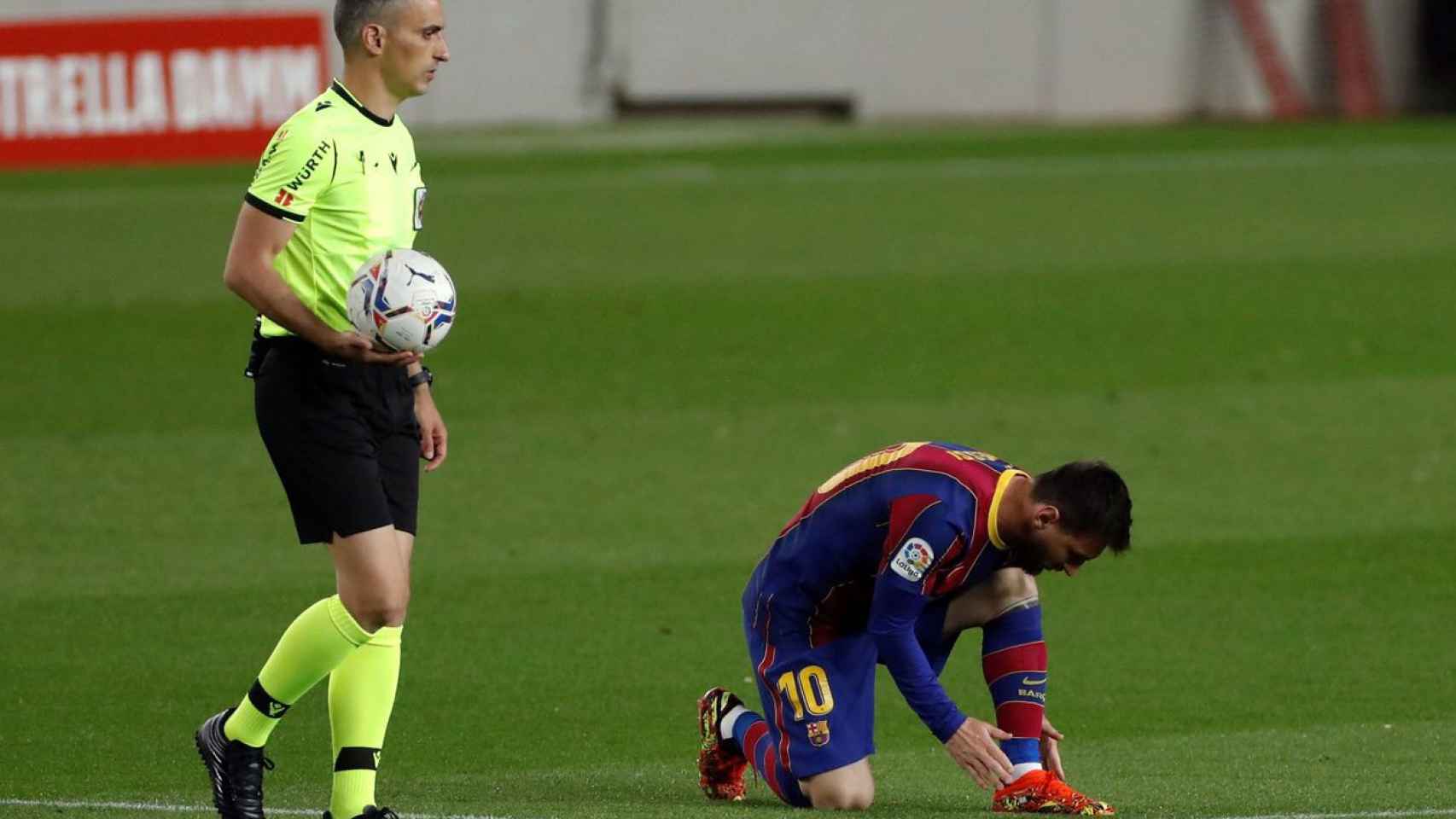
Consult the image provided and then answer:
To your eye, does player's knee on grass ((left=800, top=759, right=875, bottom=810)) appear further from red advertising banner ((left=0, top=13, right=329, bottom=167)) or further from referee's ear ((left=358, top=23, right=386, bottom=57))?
red advertising banner ((left=0, top=13, right=329, bottom=167))

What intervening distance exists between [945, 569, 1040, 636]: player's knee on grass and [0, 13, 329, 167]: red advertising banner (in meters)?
17.8

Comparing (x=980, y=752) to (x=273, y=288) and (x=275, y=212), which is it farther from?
(x=275, y=212)

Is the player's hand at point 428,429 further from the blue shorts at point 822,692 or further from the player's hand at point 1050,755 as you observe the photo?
the player's hand at point 1050,755

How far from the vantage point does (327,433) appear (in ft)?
20.5

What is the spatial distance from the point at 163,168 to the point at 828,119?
10.9 metres

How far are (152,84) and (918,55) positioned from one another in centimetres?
1219

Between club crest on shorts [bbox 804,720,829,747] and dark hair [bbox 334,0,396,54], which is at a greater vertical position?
dark hair [bbox 334,0,396,54]

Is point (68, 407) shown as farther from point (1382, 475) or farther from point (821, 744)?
point (821, 744)

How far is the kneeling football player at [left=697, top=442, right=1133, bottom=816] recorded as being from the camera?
6.29 metres

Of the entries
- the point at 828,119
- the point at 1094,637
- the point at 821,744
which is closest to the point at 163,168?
the point at 828,119

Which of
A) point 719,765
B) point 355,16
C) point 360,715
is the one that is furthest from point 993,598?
point 355,16

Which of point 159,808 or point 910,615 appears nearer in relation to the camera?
point 910,615

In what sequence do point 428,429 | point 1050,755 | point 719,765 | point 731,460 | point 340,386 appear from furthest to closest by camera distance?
point 731,460 < point 719,765 < point 1050,755 < point 428,429 < point 340,386

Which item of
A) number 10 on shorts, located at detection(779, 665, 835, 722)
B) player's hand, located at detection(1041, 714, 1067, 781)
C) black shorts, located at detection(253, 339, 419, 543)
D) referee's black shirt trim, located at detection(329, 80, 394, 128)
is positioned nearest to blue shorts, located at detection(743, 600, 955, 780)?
number 10 on shorts, located at detection(779, 665, 835, 722)
